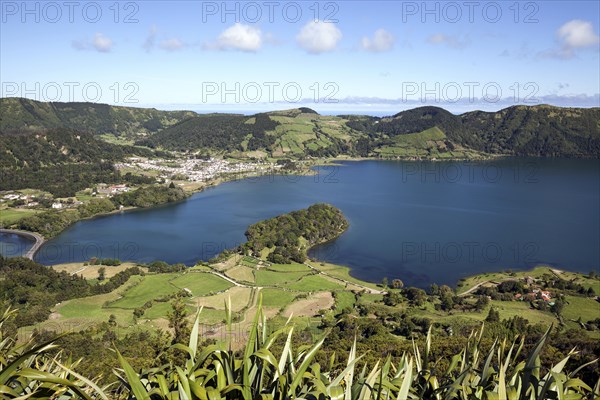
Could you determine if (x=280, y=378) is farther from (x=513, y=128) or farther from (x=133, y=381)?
(x=513, y=128)

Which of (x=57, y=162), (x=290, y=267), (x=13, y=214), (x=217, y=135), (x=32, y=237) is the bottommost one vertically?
(x=290, y=267)

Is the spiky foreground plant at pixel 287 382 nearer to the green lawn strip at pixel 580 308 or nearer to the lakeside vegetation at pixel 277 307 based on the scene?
the lakeside vegetation at pixel 277 307

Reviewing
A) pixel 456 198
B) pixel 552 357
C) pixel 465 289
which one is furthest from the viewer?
pixel 456 198

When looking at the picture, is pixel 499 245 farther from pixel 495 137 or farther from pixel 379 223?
pixel 495 137

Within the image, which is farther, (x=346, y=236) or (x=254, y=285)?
(x=346, y=236)

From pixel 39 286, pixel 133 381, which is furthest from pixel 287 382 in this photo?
pixel 39 286

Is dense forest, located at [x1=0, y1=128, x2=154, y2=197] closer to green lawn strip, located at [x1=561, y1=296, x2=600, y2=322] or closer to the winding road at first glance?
the winding road

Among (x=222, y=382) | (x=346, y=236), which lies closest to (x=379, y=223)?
(x=346, y=236)
